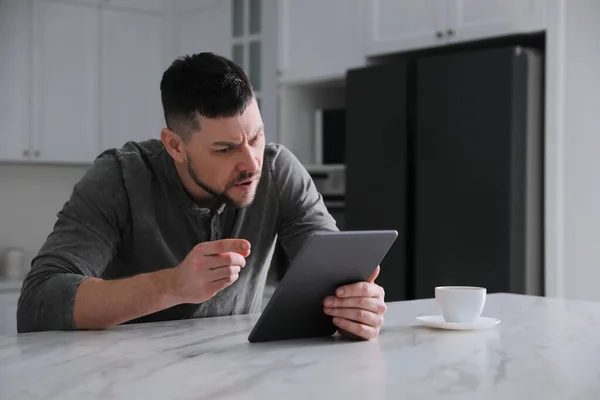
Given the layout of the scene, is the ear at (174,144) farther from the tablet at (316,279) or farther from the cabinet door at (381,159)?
the cabinet door at (381,159)

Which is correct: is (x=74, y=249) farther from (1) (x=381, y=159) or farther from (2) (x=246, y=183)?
(1) (x=381, y=159)

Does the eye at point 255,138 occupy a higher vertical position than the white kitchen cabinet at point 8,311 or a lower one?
higher

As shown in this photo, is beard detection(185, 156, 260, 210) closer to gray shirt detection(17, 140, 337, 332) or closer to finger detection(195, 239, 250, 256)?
gray shirt detection(17, 140, 337, 332)

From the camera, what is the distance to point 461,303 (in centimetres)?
152

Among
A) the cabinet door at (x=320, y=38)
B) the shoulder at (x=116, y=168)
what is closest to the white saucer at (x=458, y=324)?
the shoulder at (x=116, y=168)

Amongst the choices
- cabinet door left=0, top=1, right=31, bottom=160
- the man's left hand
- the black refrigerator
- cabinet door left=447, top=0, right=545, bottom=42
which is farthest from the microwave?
the man's left hand

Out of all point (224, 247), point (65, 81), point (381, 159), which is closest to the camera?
point (224, 247)

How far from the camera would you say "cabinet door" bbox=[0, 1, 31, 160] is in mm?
4121

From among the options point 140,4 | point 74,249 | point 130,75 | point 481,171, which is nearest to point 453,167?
point 481,171

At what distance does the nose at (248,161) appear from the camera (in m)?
1.70

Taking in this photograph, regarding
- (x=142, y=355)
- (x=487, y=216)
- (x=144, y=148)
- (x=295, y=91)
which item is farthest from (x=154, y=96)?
(x=142, y=355)

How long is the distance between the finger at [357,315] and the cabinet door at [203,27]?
323 cm

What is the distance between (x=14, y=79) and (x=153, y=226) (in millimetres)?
2597

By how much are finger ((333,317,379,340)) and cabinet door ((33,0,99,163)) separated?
318cm
